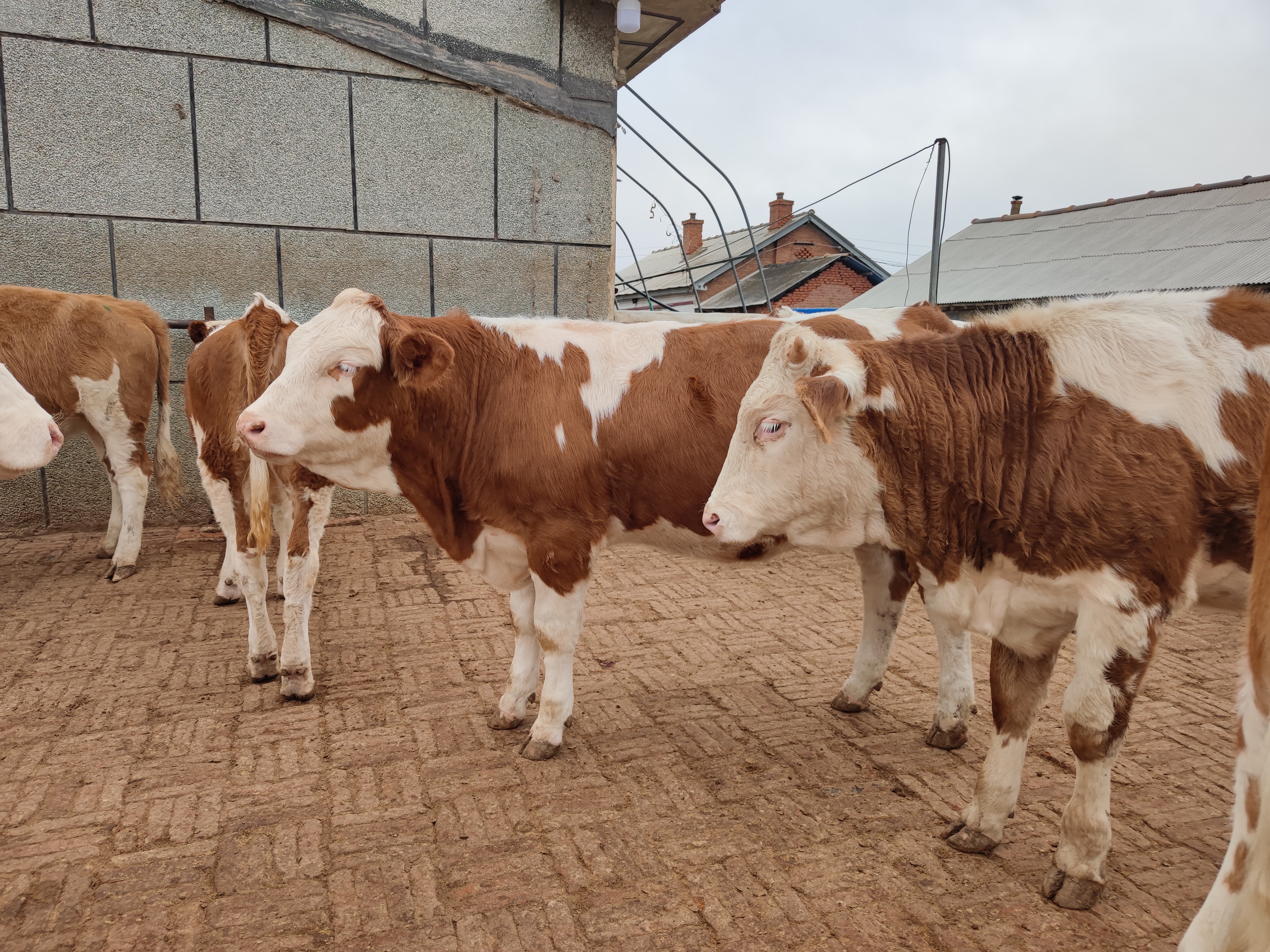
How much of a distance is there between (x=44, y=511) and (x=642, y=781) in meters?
6.05

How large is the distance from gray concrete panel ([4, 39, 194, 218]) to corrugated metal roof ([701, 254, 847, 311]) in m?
23.2

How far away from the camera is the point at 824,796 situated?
3.12 m

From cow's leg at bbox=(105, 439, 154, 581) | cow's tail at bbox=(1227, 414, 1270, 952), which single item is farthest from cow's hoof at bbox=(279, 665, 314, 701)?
cow's tail at bbox=(1227, 414, 1270, 952)

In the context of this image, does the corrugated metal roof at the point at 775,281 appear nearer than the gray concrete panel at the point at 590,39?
No

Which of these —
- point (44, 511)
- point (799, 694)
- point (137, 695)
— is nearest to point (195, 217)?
point (44, 511)

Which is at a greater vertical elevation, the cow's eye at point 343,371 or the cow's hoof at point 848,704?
the cow's eye at point 343,371

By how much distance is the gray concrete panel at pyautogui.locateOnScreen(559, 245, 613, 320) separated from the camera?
7.96m

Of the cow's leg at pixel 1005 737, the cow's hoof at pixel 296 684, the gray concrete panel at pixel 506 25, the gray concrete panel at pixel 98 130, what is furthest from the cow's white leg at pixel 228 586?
the gray concrete panel at pixel 506 25

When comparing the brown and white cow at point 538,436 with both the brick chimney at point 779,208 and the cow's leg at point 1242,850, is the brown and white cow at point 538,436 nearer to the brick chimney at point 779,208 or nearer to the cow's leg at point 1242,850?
the cow's leg at point 1242,850

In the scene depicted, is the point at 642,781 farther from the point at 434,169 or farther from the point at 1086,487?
the point at 434,169

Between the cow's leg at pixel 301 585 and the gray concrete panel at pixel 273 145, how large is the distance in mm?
4061

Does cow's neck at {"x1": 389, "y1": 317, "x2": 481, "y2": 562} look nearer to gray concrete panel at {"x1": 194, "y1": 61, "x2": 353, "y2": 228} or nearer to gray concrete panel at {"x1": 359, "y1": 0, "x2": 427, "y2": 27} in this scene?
gray concrete panel at {"x1": 194, "y1": 61, "x2": 353, "y2": 228}

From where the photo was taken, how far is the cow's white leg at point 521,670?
11.9 feet

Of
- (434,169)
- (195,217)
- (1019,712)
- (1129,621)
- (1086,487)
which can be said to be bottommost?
(1019,712)
